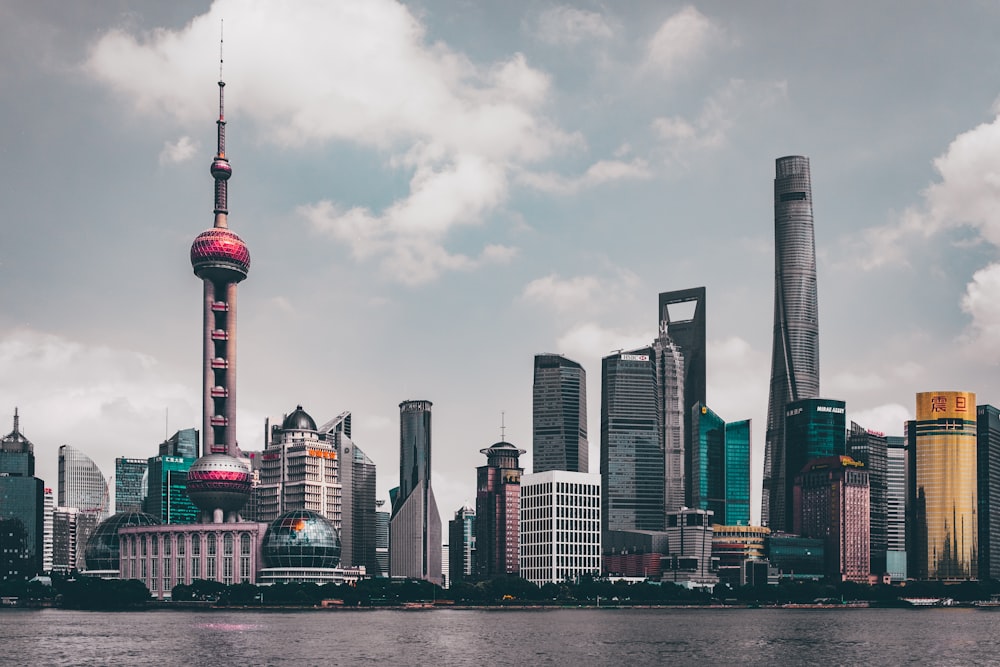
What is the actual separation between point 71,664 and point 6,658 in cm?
1652

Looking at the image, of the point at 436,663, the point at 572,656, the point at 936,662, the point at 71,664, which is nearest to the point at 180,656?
the point at 71,664

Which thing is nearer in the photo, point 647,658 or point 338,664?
point 338,664

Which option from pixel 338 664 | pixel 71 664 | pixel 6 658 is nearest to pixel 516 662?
pixel 338 664

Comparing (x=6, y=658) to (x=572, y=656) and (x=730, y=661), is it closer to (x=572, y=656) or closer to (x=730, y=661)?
(x=572, y=656)

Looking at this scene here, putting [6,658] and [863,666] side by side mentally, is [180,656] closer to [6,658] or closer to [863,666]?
[6,658]

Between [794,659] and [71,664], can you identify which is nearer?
Answer: [71,664]

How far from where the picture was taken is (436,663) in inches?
7392

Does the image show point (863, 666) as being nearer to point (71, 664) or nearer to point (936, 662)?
point (936, 662)

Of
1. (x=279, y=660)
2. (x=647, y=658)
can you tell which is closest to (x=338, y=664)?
(x=279, y=660)

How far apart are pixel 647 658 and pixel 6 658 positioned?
295 ft

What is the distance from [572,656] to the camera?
A: 199625 mm

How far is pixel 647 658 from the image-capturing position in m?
197

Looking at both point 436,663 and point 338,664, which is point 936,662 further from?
point 338,664

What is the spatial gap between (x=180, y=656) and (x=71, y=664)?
633 inches
